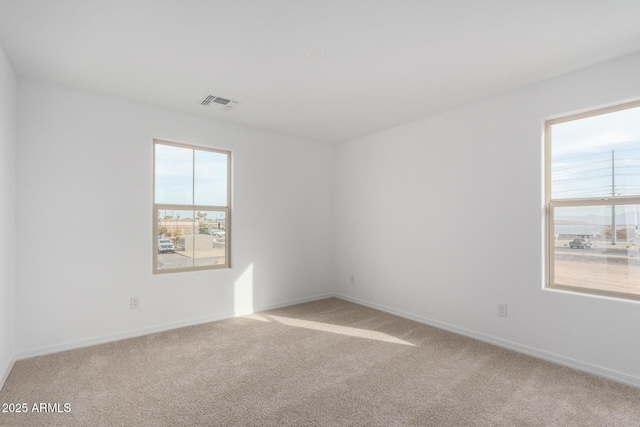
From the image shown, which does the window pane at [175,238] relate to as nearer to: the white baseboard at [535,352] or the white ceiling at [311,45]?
the white ceiling at [311,45]

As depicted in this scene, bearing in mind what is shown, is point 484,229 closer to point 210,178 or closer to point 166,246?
point 210,178

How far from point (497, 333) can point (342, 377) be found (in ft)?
5.76

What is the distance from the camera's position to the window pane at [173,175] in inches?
149

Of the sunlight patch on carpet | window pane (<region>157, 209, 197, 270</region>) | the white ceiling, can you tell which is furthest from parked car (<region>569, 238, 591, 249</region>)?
window pane (<region>157, 209, 197, 270</region>)

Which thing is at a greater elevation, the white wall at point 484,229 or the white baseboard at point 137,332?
the white wall at point 484,229

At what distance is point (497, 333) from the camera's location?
332 cm

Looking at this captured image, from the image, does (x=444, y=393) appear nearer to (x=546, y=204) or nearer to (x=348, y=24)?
(x=546, y=204)

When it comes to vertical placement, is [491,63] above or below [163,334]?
above

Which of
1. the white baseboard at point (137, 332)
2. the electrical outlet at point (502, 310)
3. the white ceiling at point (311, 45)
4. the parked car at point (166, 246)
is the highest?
the white ceiling at point (311, 45)

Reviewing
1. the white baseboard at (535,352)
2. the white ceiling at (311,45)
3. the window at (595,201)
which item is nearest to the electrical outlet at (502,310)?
the white baseboard at (535,352)

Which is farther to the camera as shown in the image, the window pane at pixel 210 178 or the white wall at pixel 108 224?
the window pane at pixel 210 178

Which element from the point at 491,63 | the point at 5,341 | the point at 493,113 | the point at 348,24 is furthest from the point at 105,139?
the point at 493,113

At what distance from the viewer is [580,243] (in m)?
2.92

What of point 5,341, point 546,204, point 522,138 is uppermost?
point 522,138
